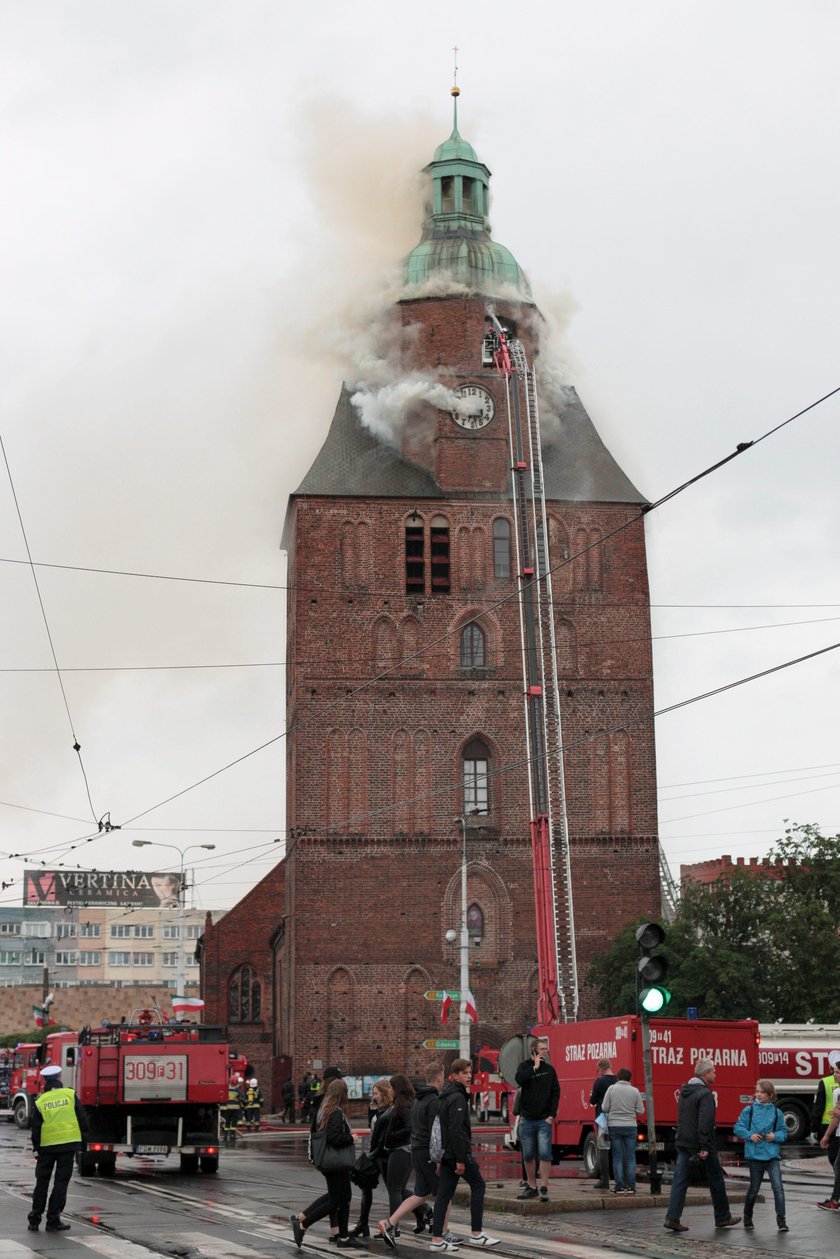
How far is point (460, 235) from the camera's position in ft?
202

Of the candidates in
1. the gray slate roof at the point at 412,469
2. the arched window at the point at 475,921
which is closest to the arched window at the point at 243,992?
the arched window at the point at 475,921

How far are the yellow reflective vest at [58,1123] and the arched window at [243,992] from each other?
5038 centimetres

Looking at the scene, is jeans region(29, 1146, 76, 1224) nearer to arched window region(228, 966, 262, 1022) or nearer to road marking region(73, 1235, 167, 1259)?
road marking region(73, 1235, 167, 1259)

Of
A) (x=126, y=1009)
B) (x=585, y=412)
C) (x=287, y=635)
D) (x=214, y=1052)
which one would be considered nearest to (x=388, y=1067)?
(x=287, y=635)

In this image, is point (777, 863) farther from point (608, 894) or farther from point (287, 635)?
point (287, 635)

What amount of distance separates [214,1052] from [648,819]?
102 ft

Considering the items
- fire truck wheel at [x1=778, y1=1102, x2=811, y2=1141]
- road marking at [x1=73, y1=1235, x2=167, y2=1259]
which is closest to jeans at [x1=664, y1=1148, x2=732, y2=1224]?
road marking at [x1=73, y1=1235, x2=167, y2=1259]

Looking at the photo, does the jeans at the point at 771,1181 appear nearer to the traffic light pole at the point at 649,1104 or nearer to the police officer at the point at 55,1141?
the traffic light pole at the point at 649,1104

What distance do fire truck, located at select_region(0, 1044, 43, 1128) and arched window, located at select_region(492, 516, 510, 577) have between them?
67.5 ft

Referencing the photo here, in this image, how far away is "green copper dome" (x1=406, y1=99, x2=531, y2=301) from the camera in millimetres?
60344

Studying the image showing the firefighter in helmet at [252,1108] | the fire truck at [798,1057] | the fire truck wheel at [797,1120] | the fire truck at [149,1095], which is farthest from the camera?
the firefighter in helmet at [252,1108]

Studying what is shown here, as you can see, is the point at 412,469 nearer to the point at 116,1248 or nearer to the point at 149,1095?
the point at 149,1095

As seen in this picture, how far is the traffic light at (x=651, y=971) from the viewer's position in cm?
1889

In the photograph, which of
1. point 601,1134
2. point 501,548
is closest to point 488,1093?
point 501,548
